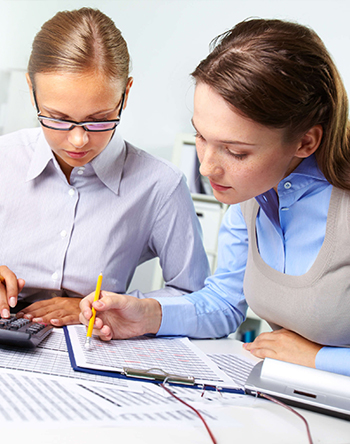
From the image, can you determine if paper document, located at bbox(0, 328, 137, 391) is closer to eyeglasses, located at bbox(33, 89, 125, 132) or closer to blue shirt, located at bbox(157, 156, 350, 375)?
blue shirt, located at bbox(157, 156, 350, 375)

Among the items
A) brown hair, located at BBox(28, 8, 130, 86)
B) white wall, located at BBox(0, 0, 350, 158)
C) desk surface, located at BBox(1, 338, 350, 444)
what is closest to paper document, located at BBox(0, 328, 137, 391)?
desk surface, located at BBox(1, 338, 350, 444)

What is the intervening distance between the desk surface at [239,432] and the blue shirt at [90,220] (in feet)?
2.09

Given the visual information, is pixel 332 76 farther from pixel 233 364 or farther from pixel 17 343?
pixel 17 343

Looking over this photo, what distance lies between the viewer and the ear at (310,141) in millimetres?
847

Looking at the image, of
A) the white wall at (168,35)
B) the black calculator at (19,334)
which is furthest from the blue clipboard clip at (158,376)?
the white wall at (168,35)

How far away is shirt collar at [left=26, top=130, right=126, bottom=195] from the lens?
1.24m

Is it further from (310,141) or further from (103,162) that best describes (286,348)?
(103,162)

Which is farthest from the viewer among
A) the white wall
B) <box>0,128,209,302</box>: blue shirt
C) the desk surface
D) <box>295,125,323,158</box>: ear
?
the white wall

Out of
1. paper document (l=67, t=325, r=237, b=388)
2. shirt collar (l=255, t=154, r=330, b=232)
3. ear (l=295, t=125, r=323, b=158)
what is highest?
ear (l=295, t=125, r=323, b=158)

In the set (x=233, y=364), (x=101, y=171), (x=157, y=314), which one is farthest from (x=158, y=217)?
(x=233, y=364)

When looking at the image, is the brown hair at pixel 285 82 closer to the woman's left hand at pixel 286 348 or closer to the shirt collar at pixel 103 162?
the woman's left hand at pixel 286 348

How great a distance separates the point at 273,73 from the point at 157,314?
58cm

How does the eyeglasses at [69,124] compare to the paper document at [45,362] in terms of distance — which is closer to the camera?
the paper document at [45,362]

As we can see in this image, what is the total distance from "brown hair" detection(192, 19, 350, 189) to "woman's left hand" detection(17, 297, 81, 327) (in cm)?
60
